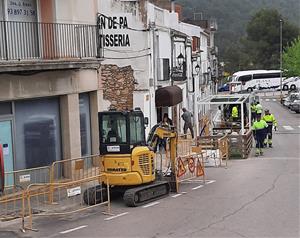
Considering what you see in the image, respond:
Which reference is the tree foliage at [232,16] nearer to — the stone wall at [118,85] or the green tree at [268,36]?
the green tree at [268,36]

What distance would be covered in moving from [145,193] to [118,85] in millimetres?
13415

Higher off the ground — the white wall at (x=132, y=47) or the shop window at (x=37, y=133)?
the white wall at (x=132, y=47)

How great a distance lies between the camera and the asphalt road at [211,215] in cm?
1244

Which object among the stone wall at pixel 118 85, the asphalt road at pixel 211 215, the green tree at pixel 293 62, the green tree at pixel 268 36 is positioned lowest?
the asphalt road at pixel 211 215

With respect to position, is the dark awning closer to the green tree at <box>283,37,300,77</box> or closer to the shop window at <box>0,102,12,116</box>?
the shop window at <box>0,102,12,116</box>

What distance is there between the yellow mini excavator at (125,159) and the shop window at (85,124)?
5.53m

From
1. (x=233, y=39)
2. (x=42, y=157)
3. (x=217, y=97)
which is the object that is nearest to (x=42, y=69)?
(x=42, y=157)

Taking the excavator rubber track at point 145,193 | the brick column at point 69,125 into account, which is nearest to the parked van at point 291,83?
the brick column at point 69,125

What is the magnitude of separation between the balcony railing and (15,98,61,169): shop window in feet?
4.87

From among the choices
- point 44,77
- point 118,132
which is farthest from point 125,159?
point 44,77

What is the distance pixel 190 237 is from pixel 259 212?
290cm

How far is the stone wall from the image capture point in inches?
1115

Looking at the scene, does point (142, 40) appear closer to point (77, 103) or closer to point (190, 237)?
point (77, 103)

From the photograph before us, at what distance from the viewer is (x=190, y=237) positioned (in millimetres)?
11836
